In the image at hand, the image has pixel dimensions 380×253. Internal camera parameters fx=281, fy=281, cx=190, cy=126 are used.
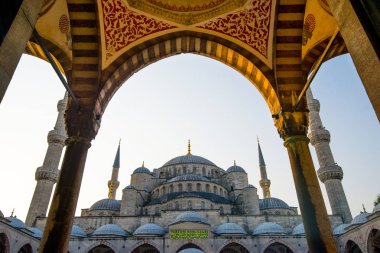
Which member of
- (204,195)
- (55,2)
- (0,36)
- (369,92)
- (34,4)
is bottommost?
(369,92)

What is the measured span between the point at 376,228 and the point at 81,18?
19427 mm

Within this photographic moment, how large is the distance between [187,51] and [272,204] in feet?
97.1

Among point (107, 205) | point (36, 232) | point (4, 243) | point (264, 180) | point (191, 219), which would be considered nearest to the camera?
point (4, 243)

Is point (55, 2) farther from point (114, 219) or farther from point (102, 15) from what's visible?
point (114, 219)

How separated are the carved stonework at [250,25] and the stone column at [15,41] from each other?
17.9 ft

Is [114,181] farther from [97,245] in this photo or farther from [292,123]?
[292,123]

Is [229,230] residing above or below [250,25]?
below

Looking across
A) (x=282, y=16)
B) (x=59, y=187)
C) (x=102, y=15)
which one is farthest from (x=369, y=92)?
(x=102, y=15)

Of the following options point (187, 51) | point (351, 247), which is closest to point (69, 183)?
point (187, 51)

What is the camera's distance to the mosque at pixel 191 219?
21.5m

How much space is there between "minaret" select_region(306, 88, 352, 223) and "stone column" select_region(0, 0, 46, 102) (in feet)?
87.5

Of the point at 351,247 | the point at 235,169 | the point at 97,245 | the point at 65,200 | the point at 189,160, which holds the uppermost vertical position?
the point at 189,160

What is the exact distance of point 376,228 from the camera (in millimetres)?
17078

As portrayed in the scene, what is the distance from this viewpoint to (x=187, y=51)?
8.22 meters
